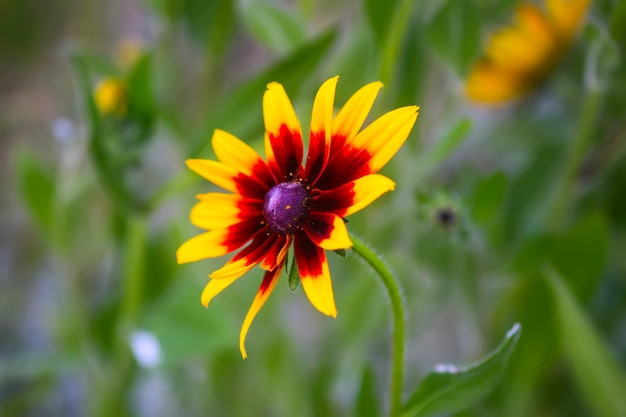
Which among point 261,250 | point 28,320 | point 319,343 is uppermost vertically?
point 28,320

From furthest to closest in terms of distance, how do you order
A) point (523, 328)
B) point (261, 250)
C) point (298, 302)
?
1. point (298, 302)
2. point (523, 328)
3. point (261, 250)

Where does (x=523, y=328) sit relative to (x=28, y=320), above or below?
below

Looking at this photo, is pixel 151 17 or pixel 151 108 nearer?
pixel 151 108

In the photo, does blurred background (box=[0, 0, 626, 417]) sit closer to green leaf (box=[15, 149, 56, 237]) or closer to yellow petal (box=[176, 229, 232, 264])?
green leaf (box=[15, 149, 56, 237])

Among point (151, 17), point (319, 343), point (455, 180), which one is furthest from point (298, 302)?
point (151, 17)

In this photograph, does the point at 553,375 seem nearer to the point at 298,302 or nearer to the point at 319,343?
the point at 319,343

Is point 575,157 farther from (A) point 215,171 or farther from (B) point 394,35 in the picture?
(A) point 215,171

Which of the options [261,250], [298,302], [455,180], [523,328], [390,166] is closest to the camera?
[261,250]
